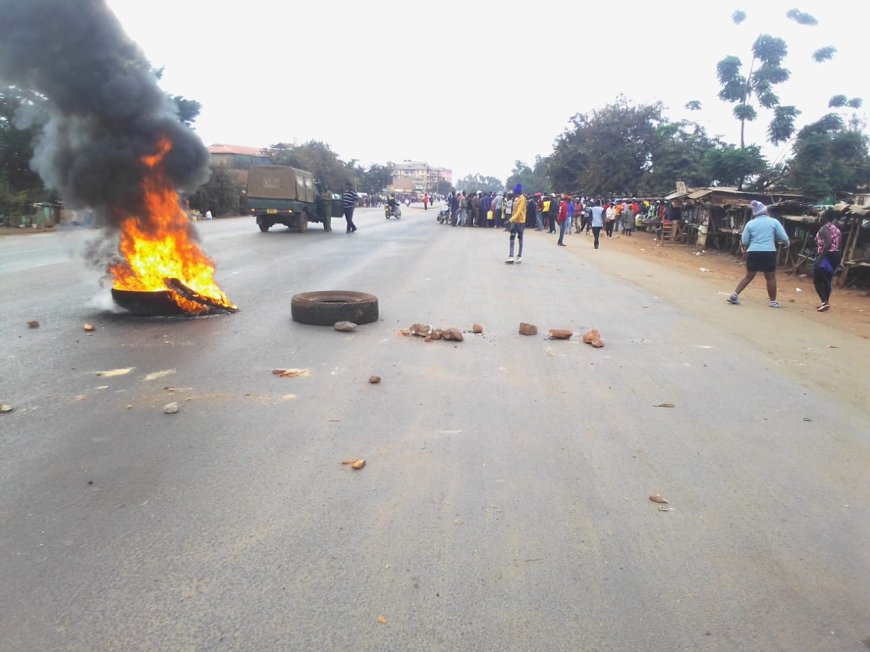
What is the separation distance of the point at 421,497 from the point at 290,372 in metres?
2.47

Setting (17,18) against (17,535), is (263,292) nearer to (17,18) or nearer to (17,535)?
(17,18)

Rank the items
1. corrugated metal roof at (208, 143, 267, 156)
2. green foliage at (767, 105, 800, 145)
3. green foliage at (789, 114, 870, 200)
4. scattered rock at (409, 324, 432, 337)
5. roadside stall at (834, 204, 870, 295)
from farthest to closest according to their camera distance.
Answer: corrugated metal roof at (208, 143, 267, 156) → green foliage at (767, 105, 800, 145) → green foliage at (789, 114, 870, 200) → roadside stall at (834, 204, 870, 295) → scattered rock at (409, 324, 432, 337)

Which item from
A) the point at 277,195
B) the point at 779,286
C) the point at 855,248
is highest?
the point at 277,195

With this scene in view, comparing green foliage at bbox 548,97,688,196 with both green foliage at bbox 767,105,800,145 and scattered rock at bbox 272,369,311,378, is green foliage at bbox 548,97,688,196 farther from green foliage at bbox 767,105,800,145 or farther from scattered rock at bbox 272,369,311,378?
scattered rock at bbox 272,369,311,378

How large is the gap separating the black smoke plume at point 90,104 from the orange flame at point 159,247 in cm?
13

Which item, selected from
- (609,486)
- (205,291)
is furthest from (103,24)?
(609,486)

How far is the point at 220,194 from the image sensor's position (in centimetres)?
3725

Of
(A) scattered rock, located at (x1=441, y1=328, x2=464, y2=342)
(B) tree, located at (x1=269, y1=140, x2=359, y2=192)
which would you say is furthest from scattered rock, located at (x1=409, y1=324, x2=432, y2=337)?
(B) tree, located at (x1=269, y1=140, x2=359, y2=192)

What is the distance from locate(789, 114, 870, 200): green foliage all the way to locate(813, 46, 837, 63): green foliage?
12.0 ft

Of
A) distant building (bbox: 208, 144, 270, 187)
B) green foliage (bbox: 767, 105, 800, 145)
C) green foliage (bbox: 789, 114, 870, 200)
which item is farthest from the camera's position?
distant building (bbox: 208, 144, 270, 187)

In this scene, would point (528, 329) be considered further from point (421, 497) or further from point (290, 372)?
point (421, 497)

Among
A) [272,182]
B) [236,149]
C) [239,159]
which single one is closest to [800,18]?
[272,182]

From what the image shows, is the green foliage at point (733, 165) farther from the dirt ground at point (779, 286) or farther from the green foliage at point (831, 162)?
the dirt ground at point (779, 286)

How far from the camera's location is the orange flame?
24.6ft
